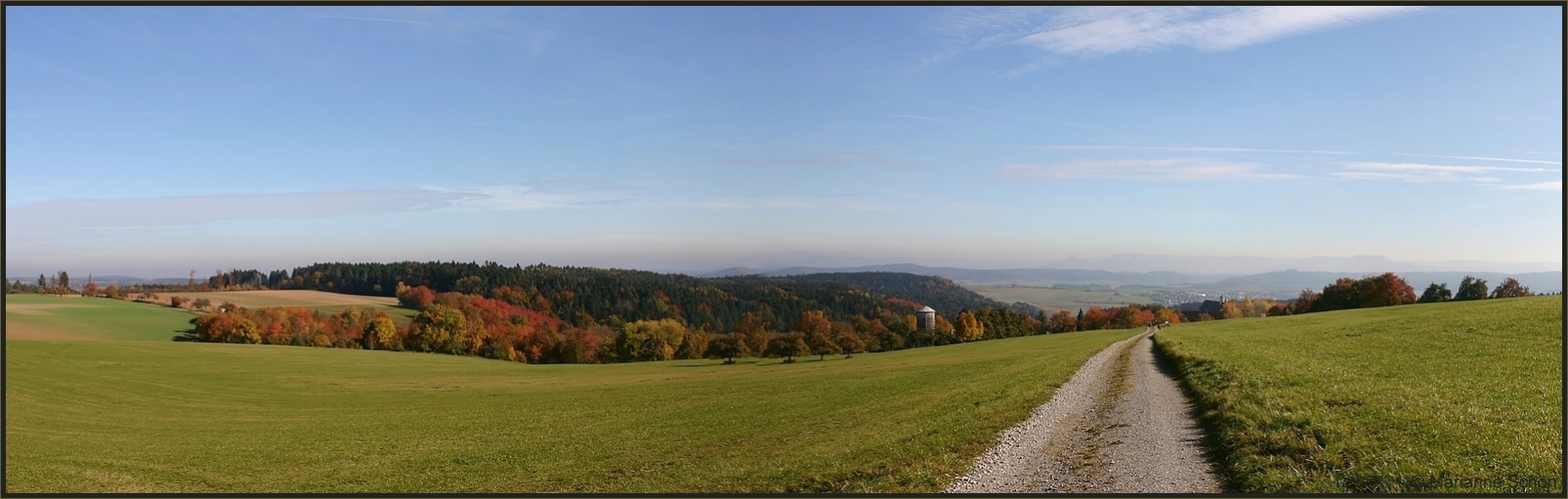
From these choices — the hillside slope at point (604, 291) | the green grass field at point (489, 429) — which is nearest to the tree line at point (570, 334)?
the hillside slope at point (604, 291)

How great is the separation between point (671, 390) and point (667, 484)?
31707 mm

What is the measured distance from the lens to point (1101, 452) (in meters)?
13.8

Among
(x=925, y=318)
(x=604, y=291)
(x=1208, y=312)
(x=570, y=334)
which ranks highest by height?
(x=604, y=291)

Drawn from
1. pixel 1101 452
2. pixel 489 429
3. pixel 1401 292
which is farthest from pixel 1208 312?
pixel 1101 452

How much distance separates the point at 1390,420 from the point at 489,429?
105 ft

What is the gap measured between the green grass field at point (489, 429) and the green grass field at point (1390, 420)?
509cm

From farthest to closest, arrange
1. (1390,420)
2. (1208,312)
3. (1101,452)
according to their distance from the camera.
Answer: (1208,312) < (1101,452) < (1390,420)

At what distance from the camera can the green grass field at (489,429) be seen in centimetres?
1748

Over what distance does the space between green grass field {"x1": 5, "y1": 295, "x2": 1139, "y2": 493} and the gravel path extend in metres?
0.83

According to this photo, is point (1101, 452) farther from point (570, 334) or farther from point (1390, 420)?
point (570, 334)

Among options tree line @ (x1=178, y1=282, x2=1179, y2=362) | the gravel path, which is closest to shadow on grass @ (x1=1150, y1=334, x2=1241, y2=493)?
the gravel path

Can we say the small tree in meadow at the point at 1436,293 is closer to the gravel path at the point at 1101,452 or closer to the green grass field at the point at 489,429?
the green grass field at the point at 489,429

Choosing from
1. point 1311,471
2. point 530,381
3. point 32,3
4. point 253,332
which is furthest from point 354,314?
point 1311,471

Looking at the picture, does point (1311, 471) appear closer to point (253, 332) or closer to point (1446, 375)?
point (1446, 375)
